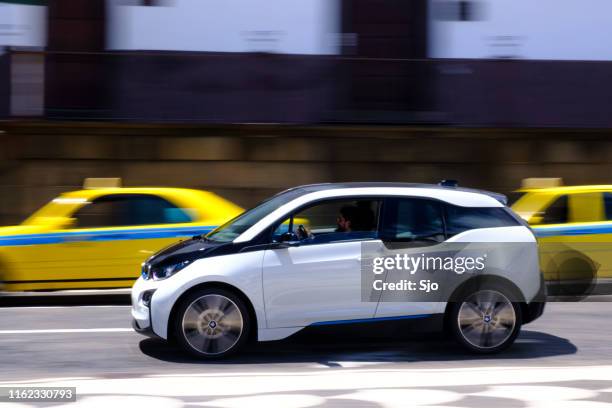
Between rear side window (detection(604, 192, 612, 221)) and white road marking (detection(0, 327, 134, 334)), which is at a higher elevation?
rear side window (detection(604, 192, 612, 221))

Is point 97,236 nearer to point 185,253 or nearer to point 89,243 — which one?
point 89,243

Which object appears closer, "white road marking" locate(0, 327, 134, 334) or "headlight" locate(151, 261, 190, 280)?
"headlight" locate(151, 261, 190, 280)

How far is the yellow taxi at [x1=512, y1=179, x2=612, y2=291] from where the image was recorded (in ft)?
40.4

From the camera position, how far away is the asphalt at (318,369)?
6660mm

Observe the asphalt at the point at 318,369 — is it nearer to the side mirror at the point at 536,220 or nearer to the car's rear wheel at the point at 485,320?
the car's rear wheel at the point at 485,320

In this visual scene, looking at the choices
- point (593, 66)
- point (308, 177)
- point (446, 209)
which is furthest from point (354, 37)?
point (446, 209)

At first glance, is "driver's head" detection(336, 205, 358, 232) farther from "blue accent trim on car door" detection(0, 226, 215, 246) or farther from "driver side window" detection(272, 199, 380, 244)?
"blue accent trim on car door" detection(0, 226, 215, 246)

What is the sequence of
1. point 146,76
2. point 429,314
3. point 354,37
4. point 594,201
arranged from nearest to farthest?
point 429,314, point 594,201, point 146,76, point 354,37

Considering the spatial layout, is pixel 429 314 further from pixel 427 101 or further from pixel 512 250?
pixel 427 101

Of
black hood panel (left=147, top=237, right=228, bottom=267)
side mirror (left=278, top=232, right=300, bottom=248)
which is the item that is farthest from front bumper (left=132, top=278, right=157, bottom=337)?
side mirror (left=278, top=232, right=300, bottom=248)

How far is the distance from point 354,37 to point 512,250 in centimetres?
1081

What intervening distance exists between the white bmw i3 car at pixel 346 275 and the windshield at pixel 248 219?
0.03 m

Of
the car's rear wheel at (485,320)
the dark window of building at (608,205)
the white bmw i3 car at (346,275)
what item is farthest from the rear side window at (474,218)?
the dark window of building at (608,205)

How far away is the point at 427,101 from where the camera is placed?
17.6 meters
